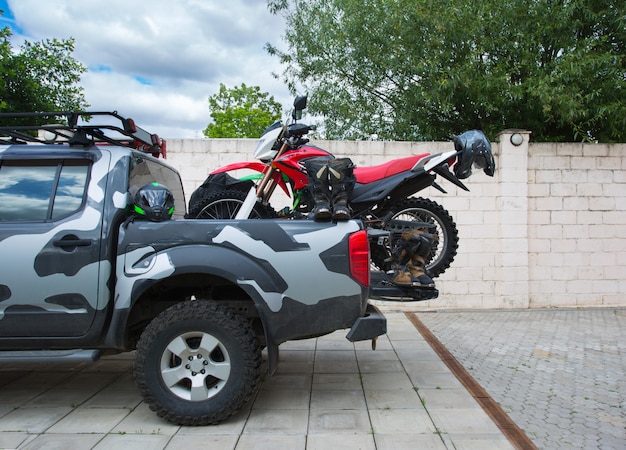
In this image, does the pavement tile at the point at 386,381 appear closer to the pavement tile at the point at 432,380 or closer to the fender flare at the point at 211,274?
the pavement tile at the point at 432,380

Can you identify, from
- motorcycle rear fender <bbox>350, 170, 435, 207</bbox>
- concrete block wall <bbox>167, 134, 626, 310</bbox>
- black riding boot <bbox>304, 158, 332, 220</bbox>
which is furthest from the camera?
concrete block wall <bbox>167, 134, 626, 310</bbox>

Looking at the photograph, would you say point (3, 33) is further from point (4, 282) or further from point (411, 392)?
point (411, 392)

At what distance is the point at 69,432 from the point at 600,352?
5463 millimetres

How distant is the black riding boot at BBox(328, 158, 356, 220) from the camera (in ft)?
12.7

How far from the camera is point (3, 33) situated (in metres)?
9.39

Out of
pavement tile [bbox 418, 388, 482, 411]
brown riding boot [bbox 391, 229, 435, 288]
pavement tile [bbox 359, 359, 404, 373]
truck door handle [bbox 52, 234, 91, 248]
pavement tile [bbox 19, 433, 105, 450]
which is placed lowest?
pavement tile [bbox 359, 359, 404, 373]

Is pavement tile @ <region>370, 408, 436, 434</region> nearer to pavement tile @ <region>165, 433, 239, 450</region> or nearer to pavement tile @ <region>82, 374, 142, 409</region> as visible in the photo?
pavement tile @ <region>165, 433, 239, 450</region>

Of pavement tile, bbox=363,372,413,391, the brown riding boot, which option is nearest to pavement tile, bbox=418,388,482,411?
pavement tile, bbox=363,372,413,391

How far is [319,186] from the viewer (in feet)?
13.0

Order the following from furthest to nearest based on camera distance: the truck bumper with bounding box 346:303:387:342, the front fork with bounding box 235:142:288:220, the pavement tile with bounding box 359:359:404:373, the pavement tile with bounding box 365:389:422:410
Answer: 1. the pavement tile with bounding box 359:359:404:373
2. the front fork with bounding box 235:142:288:220
3. the pavement tile with bounding box 365:389:422:410
4. the truck bumper with bounding box 346:303:387:342

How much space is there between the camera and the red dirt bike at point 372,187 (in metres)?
4.30

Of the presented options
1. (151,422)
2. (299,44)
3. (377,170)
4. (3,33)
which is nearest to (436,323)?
(377,170)

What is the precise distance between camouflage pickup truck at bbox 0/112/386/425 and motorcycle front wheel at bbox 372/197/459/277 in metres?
0.99

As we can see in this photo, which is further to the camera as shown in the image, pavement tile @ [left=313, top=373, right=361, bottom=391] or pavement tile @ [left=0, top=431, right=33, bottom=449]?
pavement tile @ [left=313, top=373, right=361, bottom=391]
